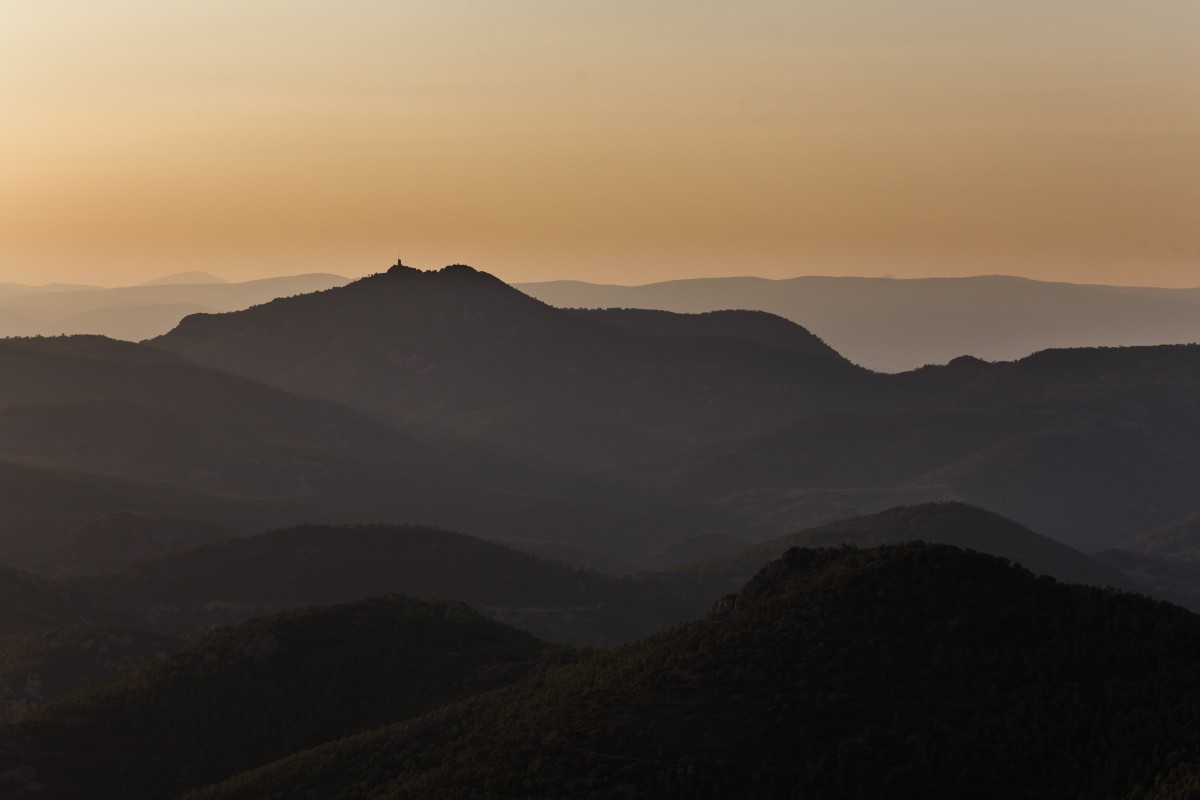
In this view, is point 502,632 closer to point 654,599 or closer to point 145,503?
point 654,599

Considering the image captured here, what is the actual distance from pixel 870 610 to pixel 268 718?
29.2 metres

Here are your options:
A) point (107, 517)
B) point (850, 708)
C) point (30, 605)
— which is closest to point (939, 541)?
point (107, 517)

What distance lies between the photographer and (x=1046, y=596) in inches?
2272

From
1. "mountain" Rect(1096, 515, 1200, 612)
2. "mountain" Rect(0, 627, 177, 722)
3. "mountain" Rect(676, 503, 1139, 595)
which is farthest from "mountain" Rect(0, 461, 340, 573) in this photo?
"mountain" Rect(1096, 515, 1200, 612)

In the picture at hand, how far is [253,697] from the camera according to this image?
71.8m

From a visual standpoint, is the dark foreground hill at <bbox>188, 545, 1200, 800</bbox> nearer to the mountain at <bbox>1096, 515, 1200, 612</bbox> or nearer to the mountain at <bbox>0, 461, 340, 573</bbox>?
the mountain at <bbox>0, 461, 340, 573</bbox>

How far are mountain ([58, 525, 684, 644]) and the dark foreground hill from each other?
60.1 metres

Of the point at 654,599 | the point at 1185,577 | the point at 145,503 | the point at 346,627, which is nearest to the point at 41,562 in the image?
the point at 145,503

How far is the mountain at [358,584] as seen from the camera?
119 m

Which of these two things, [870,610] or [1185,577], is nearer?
[870,610]

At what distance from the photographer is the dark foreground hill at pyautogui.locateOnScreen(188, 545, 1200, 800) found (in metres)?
47.5

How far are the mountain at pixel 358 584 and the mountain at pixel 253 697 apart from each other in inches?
1561

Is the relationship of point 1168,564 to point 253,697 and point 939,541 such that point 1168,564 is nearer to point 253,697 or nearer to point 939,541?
point 939,541

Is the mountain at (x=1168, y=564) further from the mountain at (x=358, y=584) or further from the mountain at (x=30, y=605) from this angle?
the mountain at (x=30, y=605)
